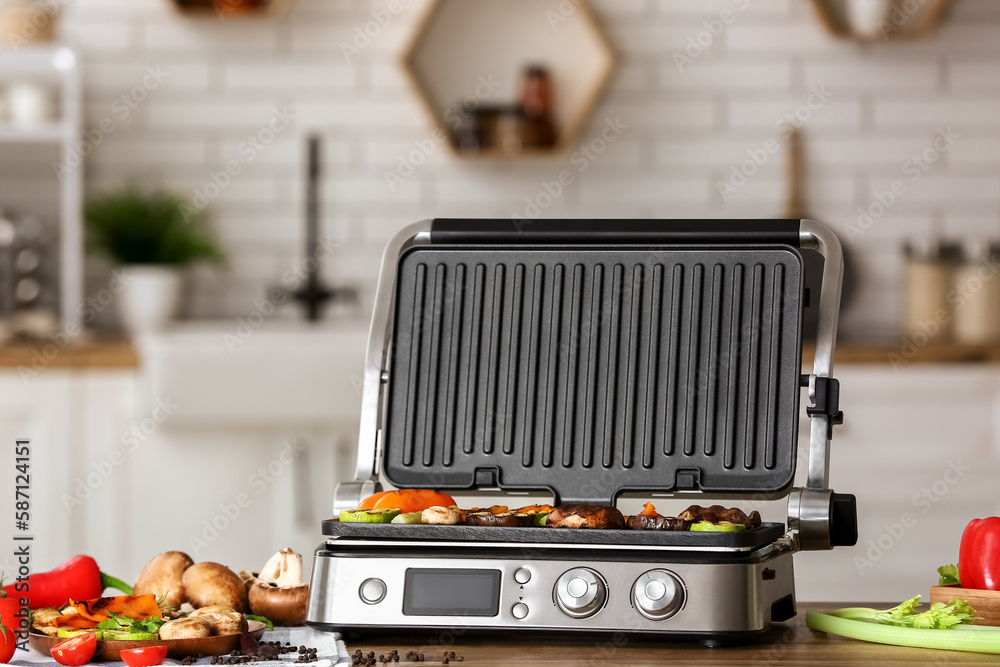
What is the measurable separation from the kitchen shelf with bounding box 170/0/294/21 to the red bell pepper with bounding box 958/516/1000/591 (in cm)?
267

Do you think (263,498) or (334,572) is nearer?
(334,572)

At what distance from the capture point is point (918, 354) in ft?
9.62

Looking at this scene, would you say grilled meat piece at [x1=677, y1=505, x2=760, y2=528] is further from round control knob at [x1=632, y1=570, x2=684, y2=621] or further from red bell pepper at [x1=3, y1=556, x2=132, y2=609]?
red bell pepper at [x1=3, y1=556, x2=132, y2=609]

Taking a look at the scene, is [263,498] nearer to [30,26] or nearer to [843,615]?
[30,26]

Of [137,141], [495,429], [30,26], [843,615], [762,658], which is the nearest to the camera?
[762,658]

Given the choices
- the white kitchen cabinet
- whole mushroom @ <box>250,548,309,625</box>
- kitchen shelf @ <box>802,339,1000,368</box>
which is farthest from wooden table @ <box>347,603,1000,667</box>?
the white kitchen cabinet

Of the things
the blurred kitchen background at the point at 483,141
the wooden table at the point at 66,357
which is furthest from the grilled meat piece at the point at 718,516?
the blurred kitchen background at the point at 483,141

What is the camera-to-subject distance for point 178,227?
3334 millimetres

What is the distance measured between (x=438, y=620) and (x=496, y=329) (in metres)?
0.34

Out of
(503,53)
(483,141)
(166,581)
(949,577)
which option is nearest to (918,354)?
(483,141)

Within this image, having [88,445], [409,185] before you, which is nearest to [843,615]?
[88,445]

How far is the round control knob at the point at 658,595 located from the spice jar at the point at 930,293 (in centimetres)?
255

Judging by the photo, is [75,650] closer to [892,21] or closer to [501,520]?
[501,520]

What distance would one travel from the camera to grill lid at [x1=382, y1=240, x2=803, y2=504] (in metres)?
1.18
